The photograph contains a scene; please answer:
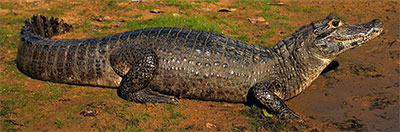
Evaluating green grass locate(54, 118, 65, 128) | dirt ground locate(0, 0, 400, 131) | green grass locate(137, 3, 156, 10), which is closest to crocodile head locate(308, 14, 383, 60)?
dirt ground locate(0, 0, 400, 131)

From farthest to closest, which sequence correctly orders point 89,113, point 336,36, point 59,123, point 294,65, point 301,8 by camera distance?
point 301,8
point 294,65
point 336,36
point 89,113
point 59,123

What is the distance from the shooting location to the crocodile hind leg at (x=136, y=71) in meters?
5.39

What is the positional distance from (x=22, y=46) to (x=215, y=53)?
379 centimetres

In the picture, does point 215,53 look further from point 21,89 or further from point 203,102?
point 21,89

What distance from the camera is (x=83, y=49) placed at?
582cm

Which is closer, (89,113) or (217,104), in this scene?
(89,113)

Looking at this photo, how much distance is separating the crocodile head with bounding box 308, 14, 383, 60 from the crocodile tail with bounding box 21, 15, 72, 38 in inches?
219

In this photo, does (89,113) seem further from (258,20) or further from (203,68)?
(258,20)

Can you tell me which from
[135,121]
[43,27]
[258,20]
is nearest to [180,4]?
[258,20]

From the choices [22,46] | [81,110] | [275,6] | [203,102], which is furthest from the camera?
[275,6]

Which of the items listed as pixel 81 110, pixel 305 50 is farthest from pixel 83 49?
pixel 305 50

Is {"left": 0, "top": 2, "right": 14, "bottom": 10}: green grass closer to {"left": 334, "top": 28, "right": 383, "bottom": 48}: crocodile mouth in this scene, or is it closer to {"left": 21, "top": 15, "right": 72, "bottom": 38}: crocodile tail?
{"left": 21, "top": 15, "right": 72, "bottom": 38}: crocodile tail

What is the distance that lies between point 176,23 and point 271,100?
4.73m

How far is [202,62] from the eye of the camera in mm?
5449
